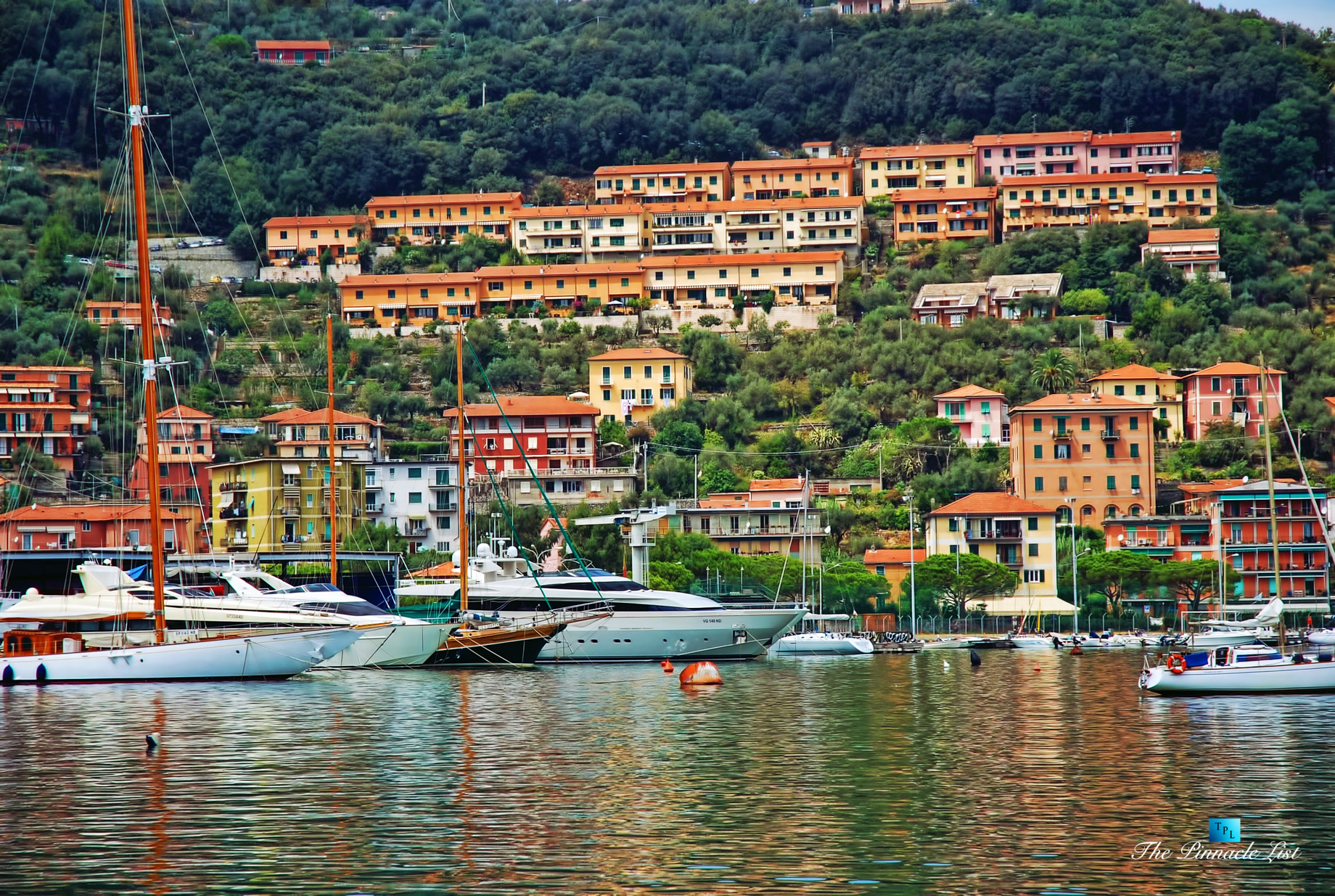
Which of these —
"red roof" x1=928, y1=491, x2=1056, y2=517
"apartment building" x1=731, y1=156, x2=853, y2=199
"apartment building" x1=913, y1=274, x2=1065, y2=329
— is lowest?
"red roof" x1=928, y1=491, x2=1056, y2=517

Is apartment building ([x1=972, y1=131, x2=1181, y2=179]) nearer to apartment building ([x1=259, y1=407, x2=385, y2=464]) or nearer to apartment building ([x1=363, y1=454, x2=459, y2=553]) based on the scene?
apartment building ([x1=259, y1=407, x2=385, y2=464])

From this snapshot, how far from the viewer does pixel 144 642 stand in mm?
47281

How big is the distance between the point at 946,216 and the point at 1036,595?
70109 mm

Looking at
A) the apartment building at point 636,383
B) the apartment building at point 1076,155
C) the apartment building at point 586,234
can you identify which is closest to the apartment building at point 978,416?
the apartment building at point 636,383

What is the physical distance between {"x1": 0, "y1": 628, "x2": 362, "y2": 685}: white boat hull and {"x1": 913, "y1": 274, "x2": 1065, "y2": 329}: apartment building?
9845 centimetres

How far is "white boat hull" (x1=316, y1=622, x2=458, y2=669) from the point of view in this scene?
55.9 metres

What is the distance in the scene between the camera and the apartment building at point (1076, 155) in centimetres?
16988

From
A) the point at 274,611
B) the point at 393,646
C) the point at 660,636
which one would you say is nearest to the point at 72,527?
the point at 660,636

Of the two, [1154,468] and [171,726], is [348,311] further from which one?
[171,726]

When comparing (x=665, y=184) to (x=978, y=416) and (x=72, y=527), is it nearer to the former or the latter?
(x=978, y=416)

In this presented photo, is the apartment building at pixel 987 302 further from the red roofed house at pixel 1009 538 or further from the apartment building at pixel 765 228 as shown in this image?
the red roofed house at pixel 1009 538

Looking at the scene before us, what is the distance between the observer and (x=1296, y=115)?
178 metres

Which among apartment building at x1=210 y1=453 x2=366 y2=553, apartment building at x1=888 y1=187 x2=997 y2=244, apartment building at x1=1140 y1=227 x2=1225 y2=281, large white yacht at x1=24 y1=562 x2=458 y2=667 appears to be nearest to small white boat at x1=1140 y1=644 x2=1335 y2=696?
large white yacht at x1=24 y1=562 x2=458 y2=667

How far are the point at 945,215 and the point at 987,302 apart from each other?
2074 centimetres
